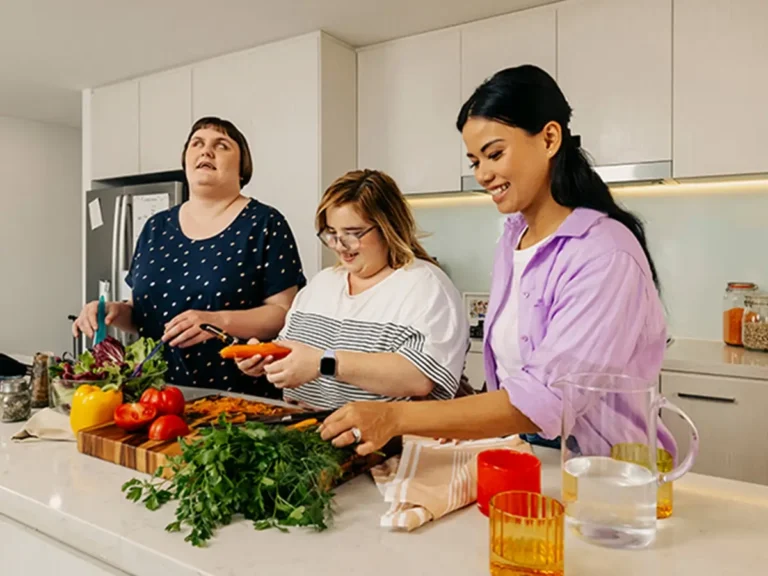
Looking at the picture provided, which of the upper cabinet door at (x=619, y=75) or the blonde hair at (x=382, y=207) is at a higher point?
the upper cabinet door at (x=619, y=75)

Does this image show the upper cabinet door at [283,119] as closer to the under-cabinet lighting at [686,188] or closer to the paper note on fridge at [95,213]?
the under-cabinet lighting at [686,188]

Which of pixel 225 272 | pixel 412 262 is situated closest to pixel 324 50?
pixel 225 272

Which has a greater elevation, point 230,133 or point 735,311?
point 230,133

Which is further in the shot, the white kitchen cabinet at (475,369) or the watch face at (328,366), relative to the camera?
the white kitchen cabinet at (475,369)

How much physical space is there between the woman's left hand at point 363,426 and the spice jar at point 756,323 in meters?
1.90

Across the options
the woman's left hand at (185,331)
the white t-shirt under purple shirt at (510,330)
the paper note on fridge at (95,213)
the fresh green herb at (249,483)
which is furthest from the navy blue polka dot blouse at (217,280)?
the paper note on fridge at (95,213)

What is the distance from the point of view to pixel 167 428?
1097 mm

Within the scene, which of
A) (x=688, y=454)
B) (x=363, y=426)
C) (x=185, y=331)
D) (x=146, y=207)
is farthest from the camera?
(x=146, y=207)

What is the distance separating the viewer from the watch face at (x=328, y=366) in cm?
123

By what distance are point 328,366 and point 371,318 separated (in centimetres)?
20

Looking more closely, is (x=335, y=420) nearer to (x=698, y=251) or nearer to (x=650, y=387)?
(x=650, y=387)

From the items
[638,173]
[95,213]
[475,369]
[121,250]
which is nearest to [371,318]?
[475,369]

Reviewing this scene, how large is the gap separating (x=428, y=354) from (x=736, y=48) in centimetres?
179

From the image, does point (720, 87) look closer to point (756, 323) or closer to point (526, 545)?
point (756, 323)
